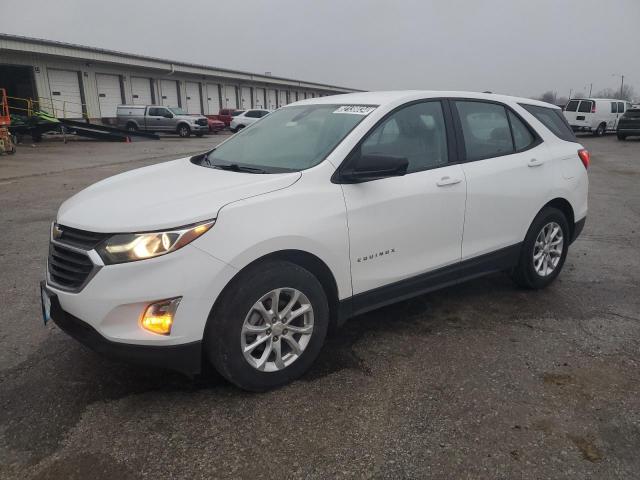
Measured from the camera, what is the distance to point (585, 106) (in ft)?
88.7

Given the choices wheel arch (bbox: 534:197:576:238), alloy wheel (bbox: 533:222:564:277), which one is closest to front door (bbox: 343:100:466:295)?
alloy wheel (bbox: 533:222:564:277)

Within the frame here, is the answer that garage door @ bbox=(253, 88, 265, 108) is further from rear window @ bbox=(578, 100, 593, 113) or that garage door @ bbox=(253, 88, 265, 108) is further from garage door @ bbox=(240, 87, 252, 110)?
rear window @ bbox=(578, 100, 593, 113)

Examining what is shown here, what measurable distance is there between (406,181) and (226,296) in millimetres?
1443

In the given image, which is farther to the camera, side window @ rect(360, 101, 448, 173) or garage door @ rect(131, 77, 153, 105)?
garage door @ rect(131, 77, 153, 105)

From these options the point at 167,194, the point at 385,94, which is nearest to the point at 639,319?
the point at 385,94

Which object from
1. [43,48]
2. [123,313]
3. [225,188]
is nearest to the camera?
[123,313]

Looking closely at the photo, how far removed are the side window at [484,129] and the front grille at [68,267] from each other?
269 cm

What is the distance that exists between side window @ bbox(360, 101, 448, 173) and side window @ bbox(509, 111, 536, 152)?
2.88ft

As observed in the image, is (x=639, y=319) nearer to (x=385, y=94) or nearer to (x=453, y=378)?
(x=453, y=378)

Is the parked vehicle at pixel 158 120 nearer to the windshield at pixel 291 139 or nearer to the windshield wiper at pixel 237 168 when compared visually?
the windshield at pixel 291 139

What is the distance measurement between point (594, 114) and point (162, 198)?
29205mm

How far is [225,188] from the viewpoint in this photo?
2.83 m

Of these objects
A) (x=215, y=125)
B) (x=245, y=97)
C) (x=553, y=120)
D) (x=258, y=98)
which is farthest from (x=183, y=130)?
(x=553, y=120)

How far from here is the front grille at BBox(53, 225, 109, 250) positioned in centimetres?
256
